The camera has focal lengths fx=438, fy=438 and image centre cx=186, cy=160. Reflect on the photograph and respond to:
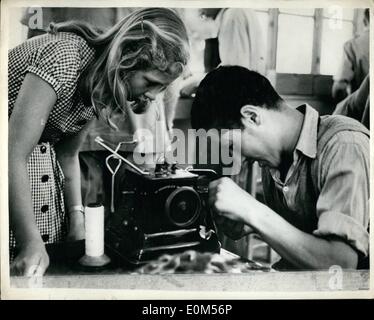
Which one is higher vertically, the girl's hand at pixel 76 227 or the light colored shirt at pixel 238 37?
the light colored shirt at pixel 238 37

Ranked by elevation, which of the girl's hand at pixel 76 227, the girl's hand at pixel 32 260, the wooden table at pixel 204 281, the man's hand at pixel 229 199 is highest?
the man's hand at pixel 229 199

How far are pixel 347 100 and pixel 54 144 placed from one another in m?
1.45

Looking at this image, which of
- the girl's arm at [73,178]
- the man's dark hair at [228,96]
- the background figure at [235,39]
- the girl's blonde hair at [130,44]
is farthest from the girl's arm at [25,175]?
the background figure at [235,39]

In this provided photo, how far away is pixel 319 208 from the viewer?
208cm

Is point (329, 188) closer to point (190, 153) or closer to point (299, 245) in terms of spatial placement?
point (299, 245)

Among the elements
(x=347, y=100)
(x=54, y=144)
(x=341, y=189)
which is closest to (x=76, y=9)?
(x=54, y=144)

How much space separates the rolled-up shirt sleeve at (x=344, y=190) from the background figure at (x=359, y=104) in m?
0.12

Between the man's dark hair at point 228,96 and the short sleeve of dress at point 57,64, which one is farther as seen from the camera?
the man's dark hair at point 228,96

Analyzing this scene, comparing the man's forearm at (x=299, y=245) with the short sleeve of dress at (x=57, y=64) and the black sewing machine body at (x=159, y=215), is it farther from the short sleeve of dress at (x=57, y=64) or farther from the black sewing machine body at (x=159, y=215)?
the short sleeve of dress at (x=57, y=64)

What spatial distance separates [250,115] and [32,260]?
1.25 metres

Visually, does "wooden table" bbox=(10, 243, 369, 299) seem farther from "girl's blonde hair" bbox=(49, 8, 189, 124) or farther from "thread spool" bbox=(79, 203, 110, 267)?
"girl's blonde hair" bbox=(49, 8, 189, 124)

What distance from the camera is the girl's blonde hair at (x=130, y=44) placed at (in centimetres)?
209

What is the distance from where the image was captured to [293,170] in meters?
2.13

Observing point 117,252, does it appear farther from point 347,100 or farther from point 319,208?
point 347,100
